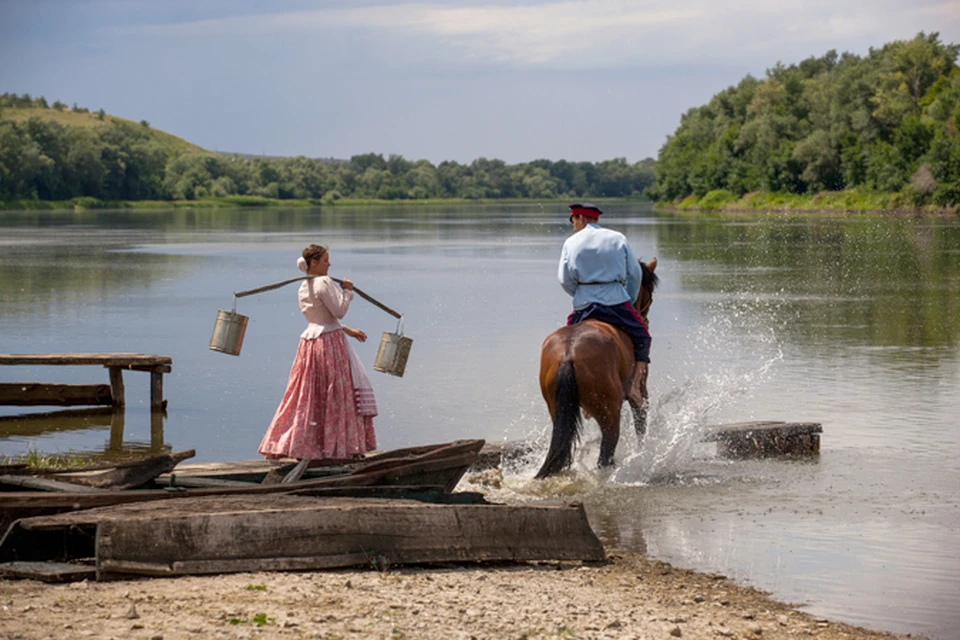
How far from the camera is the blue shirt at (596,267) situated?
426 inches

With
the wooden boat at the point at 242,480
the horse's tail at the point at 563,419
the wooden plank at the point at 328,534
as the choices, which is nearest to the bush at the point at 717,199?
the horse's tail at the point at 563,419

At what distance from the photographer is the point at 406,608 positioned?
626 cm

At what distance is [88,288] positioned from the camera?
32.0 m

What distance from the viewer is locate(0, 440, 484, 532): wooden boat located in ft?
23.9

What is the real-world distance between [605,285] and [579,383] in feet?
3.51

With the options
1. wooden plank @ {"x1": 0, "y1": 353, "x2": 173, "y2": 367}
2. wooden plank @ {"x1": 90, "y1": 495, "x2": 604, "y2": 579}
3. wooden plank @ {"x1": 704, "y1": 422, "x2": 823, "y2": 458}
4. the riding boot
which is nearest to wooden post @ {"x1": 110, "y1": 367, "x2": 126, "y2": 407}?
wooden plank @ {"x1": 0, "y1": 353, "x2": 173, "y2": 367}

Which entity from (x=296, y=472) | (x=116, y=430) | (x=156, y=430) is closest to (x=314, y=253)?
(x=296, y=472)

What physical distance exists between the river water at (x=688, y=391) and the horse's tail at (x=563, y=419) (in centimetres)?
21

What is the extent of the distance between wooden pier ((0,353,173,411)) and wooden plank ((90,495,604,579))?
7372 mm

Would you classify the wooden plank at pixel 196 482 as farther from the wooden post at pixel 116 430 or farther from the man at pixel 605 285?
the wooden post at pixel 116 430

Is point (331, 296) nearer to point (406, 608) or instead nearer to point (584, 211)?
point (584, 211)

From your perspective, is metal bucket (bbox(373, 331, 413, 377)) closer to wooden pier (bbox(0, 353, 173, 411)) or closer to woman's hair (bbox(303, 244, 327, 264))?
woman's hair (bbox(303, 244, 327, 264))

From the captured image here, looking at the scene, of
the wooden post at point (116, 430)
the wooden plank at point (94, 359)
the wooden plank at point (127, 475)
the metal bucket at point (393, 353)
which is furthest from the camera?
the wooden plank at point (94, 359)

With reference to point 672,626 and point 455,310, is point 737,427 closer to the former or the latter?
point 672,626
